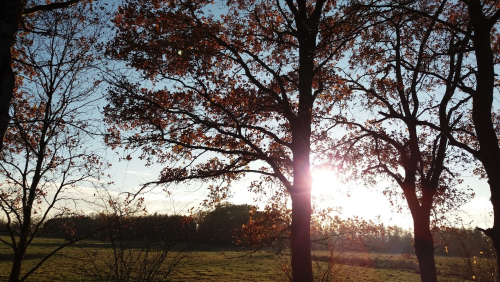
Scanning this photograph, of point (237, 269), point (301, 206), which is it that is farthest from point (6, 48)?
point (237, 269)

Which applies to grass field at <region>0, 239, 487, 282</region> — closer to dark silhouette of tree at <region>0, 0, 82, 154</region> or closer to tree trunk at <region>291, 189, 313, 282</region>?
tree trunk at <region>291, 189, 313, 282</region>

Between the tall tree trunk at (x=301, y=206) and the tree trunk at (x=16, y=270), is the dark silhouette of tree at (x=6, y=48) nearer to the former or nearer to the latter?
the tree trunk at (x=16, y=270)

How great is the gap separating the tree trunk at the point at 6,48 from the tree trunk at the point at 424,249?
12.0 meters

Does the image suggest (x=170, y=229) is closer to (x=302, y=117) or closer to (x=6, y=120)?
(x=6, y=120)

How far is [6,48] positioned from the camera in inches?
118

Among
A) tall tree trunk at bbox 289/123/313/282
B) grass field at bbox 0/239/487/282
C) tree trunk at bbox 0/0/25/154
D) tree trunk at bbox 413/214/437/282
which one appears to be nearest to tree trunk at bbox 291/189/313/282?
tall tree trunk at bbox 289/123/313/282

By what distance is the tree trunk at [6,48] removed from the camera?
9.72 ft

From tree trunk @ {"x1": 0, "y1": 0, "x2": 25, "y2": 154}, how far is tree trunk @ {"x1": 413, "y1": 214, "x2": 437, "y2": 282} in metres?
12.0

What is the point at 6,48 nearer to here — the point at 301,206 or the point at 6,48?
the point at 6,48

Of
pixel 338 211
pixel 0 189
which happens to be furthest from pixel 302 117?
pixel 0 189

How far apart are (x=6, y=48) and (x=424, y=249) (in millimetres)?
12326

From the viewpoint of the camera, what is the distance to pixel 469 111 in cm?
1248

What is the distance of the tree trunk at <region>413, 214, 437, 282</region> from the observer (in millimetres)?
10984

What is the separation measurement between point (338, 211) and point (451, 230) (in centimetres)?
468
